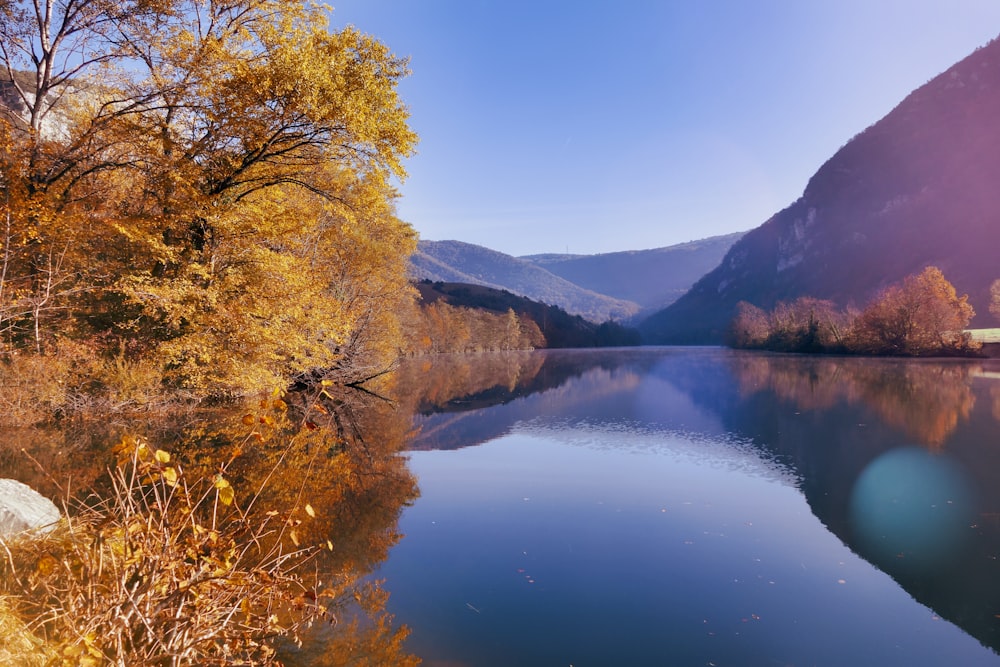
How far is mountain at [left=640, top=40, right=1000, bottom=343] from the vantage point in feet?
418

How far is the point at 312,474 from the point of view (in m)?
11.5

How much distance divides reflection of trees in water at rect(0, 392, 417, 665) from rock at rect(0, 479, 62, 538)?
0.43 meters

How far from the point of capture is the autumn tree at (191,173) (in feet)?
45.2

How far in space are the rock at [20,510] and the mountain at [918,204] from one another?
134 m

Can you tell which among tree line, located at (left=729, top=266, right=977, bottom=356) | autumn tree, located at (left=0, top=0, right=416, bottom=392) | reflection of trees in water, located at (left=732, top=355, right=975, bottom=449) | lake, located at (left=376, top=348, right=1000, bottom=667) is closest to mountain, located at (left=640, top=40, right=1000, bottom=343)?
tree line, located at (left=729, top=266, right=977, bottom=356)

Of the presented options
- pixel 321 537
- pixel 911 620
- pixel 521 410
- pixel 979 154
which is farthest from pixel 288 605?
pixel 979 154

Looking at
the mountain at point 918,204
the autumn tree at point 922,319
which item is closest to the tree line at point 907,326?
the autumn tree at point 922,319

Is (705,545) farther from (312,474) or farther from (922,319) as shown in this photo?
(922,319)

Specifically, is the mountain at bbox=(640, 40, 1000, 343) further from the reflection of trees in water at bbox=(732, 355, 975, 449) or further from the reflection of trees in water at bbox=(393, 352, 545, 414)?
the reflection of trees in water at bbox=(393, 352, 545, 414)

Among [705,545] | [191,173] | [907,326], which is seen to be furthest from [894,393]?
[907,326]

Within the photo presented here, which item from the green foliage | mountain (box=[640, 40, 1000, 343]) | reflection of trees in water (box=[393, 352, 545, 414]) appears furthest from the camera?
mountain (box=[640, 40, 1000, 343])

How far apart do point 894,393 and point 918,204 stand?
166828 mm

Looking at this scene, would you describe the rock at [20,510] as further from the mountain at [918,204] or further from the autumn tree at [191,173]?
the mountain at [918,204]

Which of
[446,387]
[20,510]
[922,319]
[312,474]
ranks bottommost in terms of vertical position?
[446,387]
